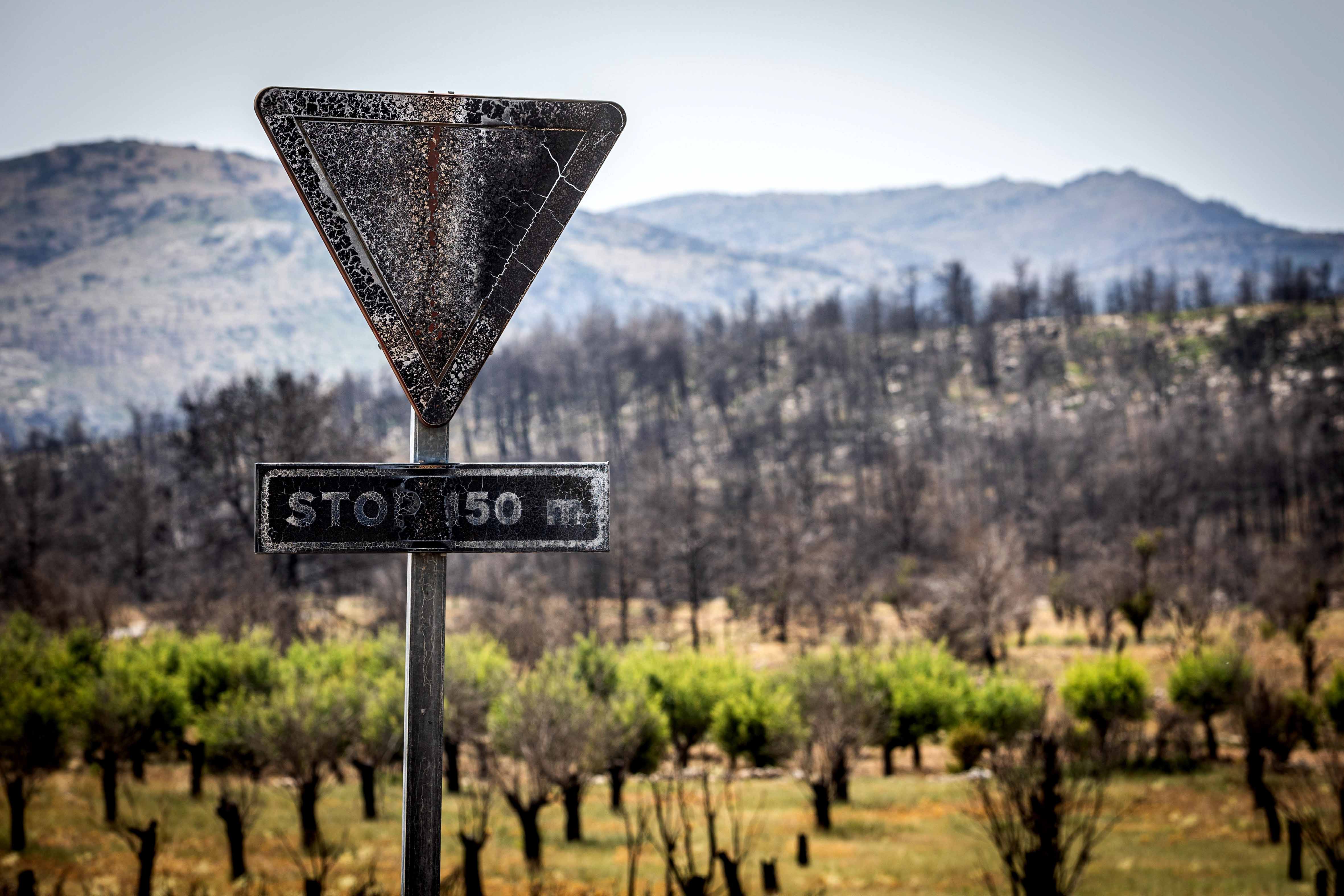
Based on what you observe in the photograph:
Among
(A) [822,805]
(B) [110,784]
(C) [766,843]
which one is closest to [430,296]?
(C) [766,843]

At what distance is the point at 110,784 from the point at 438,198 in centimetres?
2360

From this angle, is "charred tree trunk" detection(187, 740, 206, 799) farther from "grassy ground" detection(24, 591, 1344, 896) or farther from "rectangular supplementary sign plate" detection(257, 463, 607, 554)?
"rectangular supplementary sign plate" detection(257, 463, 607, 554)

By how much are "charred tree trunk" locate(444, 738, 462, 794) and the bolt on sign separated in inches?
901

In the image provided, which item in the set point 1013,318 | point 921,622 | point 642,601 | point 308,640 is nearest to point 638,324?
point 1013,318

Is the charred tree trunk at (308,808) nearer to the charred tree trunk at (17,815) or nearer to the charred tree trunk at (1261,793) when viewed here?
the charred tree trunk at (17,815)

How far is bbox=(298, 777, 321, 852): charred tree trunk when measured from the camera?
17.5 metres

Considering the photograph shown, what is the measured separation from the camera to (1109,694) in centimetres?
2947

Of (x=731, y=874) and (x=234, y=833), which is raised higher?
(x=731, y=874)

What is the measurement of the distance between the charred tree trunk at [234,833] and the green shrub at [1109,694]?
85.1 feet

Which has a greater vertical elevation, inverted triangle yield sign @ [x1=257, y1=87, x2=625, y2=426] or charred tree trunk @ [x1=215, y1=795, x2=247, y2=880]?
inverted triangle yield sign @ [x1=257, y1=87, x2=625, y2=426]

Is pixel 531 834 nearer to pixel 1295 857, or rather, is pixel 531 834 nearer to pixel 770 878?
pixel 770 878

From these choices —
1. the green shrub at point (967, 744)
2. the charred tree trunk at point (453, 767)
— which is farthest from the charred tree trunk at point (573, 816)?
the green shrub at point (967, 744)

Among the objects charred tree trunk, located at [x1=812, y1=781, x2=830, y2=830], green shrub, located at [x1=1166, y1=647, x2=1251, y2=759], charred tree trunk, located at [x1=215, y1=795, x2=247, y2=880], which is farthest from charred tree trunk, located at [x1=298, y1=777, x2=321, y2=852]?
green shrub, located at [x1=1166, y1=647, x2=1251, y2=759]

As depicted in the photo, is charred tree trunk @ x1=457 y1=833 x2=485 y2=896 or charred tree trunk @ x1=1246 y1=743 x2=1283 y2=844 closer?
charred tree trunk @ x1=457 y1=833 x2=485 y2=896
